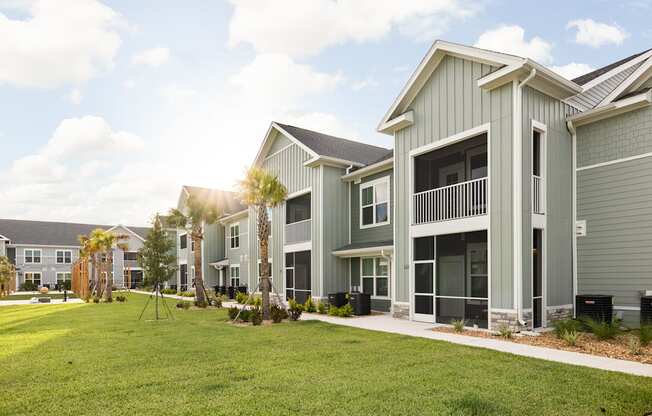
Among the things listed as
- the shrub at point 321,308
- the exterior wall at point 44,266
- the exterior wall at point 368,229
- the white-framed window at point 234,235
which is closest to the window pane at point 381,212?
the exterior wall at point 368,229

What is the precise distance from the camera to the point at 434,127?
13.8m

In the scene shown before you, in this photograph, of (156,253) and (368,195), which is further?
(156,253)

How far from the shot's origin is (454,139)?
42.6 ft

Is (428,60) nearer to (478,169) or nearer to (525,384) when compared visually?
(478,169)

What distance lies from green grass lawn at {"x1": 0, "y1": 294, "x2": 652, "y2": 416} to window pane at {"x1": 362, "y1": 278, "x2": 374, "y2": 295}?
24.0ft

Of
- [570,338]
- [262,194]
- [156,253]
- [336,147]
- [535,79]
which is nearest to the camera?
[570,338]

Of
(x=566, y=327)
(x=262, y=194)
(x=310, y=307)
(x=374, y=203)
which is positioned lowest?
(x=310, y=307)

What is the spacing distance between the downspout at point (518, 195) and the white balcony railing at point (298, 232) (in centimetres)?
1026

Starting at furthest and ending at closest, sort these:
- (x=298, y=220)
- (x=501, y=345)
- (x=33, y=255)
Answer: (x=33, y=255)
(x=298, y=220)
(x=501, y=345)

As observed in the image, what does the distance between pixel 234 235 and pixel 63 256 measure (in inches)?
1271

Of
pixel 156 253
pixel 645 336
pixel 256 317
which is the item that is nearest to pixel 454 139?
pixel 645 336

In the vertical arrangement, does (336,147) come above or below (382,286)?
above

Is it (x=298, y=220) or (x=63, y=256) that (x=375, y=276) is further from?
(x=63, y=256)

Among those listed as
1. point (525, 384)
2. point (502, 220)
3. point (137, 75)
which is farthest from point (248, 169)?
point (525, 384)
